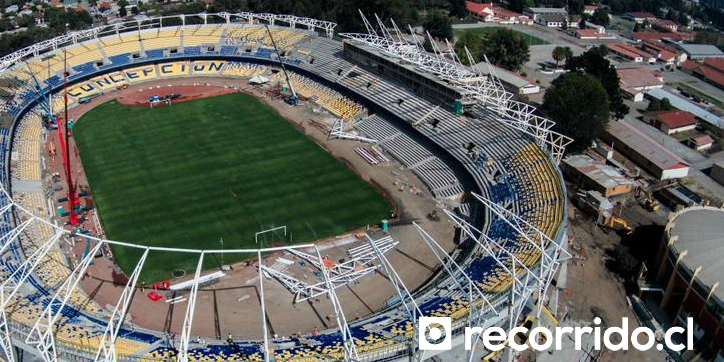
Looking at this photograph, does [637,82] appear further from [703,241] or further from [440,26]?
[703,241]

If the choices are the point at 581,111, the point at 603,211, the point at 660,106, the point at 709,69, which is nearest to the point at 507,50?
the point at 660,106

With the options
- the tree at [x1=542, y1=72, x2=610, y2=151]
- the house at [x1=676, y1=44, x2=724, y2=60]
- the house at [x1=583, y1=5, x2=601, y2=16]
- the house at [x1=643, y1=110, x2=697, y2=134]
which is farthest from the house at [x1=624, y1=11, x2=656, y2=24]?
the tree at [x1=542, y1=72, x2=610, y2=151]

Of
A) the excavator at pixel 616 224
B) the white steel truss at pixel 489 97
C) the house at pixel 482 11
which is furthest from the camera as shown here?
the house at pixel 482 11

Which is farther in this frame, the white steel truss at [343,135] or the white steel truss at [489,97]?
the white steel truss at [343,135]

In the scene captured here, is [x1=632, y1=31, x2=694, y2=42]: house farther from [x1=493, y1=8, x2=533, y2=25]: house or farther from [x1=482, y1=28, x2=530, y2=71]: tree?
[x1=482, y1=28, x2=530, y2=71]: tree

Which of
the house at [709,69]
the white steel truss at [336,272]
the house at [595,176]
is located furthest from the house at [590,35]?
the white steel truss at [336,272]

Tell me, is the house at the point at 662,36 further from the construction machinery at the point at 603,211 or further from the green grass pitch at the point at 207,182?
the green grass pitch at the point at 207,182

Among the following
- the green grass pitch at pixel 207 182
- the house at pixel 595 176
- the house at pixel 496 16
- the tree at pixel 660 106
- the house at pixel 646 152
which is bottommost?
the tree at pixel 660 106

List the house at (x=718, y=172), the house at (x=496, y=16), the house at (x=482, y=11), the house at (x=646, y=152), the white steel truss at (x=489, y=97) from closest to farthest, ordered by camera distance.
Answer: the white steel truss at (x=489, y=97), the house at (x=646, y=152), the house at (x=718, y=172), the house at (x=496, y=16), the house at (x=482, y=11)
